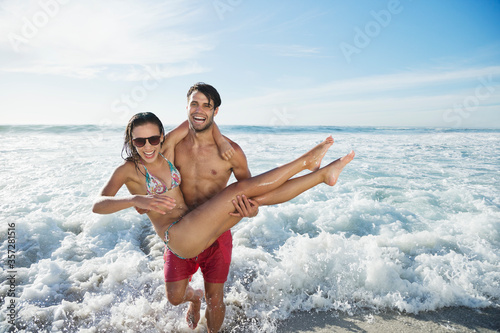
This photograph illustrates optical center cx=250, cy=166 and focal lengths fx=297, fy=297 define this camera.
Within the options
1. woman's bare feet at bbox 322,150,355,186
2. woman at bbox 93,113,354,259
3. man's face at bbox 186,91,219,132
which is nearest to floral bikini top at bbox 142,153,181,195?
woman at bbox 93,113,354,259

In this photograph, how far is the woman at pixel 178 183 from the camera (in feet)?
9.09

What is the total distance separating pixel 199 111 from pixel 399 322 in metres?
3.14

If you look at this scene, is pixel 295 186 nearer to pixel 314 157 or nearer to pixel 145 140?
pixel 314 157

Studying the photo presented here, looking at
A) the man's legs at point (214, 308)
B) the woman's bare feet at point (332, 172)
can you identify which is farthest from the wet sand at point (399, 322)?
the woman's bare feet at point (332, 172)

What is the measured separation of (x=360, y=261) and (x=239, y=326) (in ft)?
6.52

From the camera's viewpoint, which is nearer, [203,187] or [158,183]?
[158,183]

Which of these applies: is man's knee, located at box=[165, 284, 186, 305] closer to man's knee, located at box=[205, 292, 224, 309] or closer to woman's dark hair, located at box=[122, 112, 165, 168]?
man's knee, located at box=[205, 292, 224, 309]

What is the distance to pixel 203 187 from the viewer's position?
3264mm

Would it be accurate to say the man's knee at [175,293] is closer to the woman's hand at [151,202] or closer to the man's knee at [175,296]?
the man's knee at [175,296]

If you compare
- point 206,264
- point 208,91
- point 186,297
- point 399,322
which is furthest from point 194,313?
point 208,91

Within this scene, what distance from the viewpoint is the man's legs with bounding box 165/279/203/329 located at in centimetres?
302

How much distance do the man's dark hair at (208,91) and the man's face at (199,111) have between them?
0.12 ft

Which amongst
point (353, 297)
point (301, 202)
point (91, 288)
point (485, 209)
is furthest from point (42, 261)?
point (485, 209)

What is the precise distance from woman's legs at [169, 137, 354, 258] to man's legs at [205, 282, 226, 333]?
0.51 m
